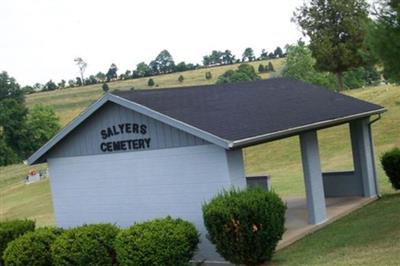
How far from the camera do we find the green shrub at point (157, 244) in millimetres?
10781

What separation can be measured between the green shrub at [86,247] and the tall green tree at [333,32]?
4041cm

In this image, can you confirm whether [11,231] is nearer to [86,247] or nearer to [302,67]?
[86,247]

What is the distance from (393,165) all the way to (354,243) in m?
7.07

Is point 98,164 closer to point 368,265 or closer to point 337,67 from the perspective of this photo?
point 368,265

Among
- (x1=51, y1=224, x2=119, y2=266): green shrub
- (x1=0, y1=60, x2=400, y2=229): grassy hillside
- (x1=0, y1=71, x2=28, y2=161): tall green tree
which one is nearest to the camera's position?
(x1=51, y1=224, x2=119, y2=266): green shrub

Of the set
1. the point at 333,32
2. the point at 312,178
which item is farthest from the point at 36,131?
the point at 312,178

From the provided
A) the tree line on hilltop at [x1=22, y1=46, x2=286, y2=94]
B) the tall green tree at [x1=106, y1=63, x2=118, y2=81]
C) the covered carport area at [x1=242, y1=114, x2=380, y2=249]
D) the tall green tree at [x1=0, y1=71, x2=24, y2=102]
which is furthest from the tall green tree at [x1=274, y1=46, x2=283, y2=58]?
the covered carport area at [x1=242, y1=114, x2=380, y2=249]

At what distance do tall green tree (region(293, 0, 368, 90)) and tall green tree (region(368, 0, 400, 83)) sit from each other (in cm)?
3825

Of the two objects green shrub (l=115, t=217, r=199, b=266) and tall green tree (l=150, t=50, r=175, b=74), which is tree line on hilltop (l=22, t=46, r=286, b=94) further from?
green shrub (l=115, t=217, r=199, b=266)

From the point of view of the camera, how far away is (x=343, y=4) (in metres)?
50.2

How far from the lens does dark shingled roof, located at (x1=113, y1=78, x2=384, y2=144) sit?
12.5m

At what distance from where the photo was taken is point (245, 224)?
414 inches

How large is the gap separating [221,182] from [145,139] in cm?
211

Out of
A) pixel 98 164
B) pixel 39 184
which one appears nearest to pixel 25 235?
pixel 98 164
